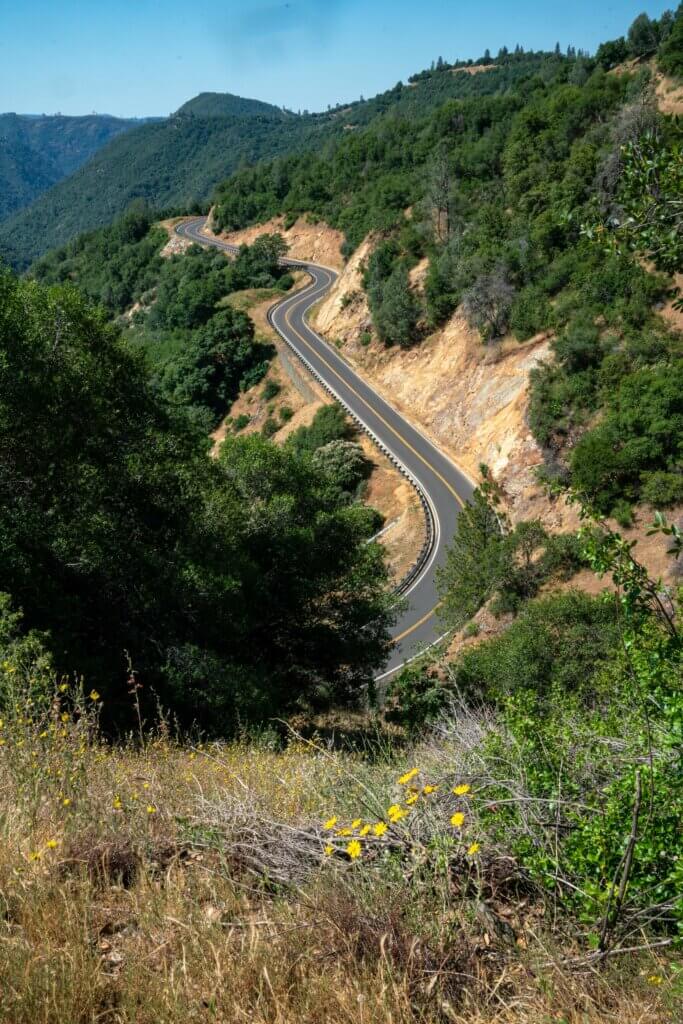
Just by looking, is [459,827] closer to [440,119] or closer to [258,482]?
[258,482]

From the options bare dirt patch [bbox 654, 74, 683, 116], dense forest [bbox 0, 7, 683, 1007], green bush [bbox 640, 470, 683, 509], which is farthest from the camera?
bare dirt patch [bbox 654, 74, 683, 116]

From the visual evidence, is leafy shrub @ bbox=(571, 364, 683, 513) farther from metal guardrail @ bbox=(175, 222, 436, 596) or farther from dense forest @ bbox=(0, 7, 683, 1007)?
metal guardrail @ bbox=(175, 222, 436, 596)

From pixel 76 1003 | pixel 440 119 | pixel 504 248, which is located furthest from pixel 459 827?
pixel 440 119

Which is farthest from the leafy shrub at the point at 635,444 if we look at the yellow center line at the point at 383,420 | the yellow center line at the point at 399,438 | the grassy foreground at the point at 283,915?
the grassy foreground at the point at 283,915

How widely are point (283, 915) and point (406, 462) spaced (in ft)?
126

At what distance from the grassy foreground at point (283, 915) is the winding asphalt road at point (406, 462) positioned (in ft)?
48.4

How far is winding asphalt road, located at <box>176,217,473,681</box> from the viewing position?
30000 millimetres

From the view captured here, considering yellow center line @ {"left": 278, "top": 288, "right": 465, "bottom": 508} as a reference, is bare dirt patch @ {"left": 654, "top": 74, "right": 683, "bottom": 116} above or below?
above

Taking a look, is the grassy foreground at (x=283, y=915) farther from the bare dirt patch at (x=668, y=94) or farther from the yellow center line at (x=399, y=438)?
the bare dirt patch at (x=668, y=94)

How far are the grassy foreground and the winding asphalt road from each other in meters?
14.8

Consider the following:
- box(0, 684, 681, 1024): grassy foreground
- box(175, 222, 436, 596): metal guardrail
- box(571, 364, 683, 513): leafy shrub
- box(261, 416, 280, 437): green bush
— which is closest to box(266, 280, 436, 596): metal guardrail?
box(175, 222, 436, 596): metal guardrail

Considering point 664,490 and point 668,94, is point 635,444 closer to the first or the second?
point 664,490

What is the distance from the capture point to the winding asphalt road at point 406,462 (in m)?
30.0

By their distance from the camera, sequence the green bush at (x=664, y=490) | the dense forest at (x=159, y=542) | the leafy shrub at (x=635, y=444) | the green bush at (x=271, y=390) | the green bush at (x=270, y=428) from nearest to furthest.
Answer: the dense forest at (x=159, y=542)
the green bush at (x=664, y=490)
the leafy shrub at (x=635, y=444)
the green bush at (x=270, y=428)
the green bush at (x=271, y=390)
